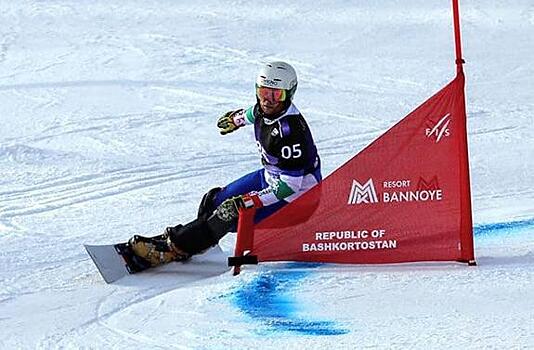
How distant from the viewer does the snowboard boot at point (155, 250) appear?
7035 millimetres

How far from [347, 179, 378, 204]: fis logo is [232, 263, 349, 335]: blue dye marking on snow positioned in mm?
462

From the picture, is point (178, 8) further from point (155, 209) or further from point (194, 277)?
point (194, 277)

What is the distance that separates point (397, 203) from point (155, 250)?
1.45m

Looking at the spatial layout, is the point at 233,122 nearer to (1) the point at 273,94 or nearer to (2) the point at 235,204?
(1) the point at 273,94

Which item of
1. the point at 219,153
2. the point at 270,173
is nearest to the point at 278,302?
the point at 270,173

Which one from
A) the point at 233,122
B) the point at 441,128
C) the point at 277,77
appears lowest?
the point at 233,122

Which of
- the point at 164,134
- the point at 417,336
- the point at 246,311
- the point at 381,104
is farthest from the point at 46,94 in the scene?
the point at 417,336

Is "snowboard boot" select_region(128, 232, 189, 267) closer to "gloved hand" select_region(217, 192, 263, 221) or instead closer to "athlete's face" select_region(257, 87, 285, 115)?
"gloved hand" select_region(217, 192, 263, 221)

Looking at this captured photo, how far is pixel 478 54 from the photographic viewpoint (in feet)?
46.4

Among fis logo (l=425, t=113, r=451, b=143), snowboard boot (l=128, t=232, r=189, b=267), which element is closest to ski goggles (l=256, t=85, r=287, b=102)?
fis logo (l=425, t=113, r=451, b=143)

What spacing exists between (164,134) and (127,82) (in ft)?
7.03

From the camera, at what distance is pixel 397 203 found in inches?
262

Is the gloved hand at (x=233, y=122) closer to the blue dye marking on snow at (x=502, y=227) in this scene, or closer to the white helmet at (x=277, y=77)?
the white helmet at (x=277, y=77)

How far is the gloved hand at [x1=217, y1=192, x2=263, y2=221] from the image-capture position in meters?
6.84
